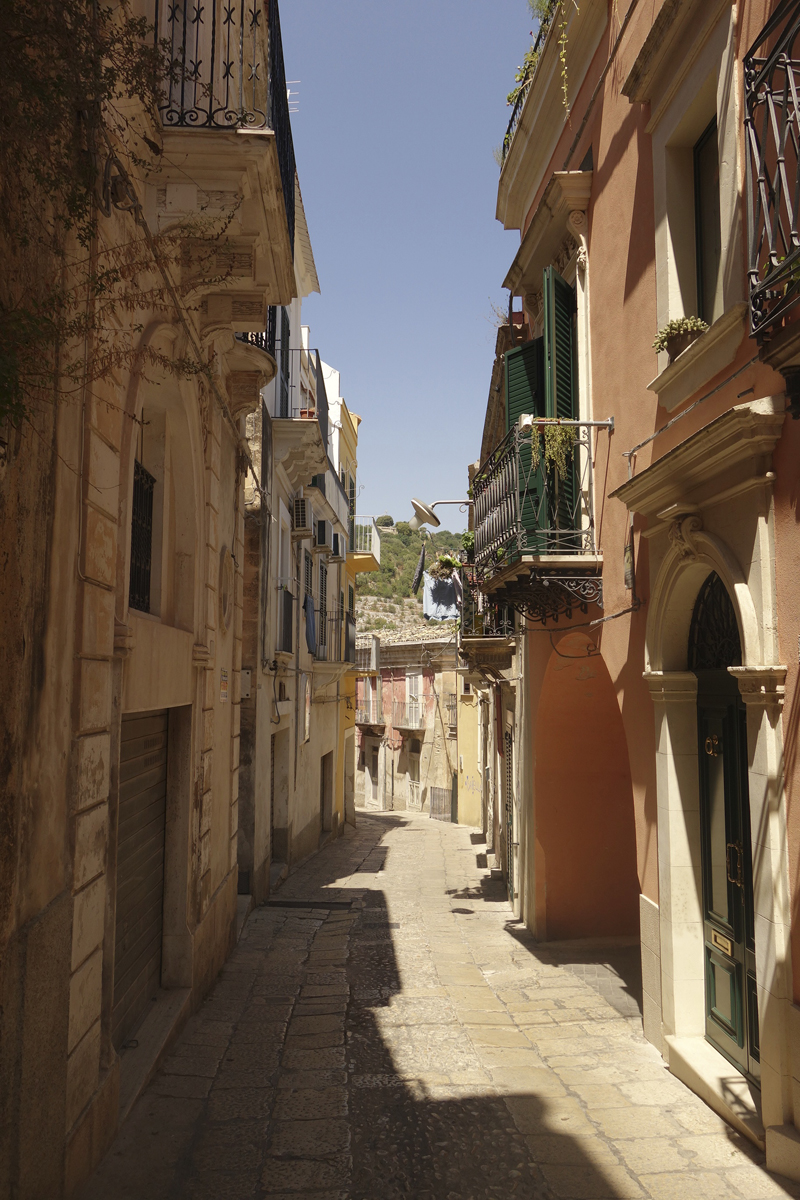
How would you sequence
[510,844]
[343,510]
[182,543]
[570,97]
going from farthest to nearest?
[343,510]
[510,844]
[570,97]
[182,543]

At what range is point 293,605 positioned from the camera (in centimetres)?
1509

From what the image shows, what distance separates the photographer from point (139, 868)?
5883mm

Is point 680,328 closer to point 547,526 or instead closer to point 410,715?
point 547,526

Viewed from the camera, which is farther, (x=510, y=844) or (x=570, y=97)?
(x=510, y=844)

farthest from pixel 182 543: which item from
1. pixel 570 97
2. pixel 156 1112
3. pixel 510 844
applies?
pixel 510 844

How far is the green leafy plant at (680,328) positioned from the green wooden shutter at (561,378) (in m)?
2.41

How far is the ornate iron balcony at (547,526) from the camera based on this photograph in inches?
311

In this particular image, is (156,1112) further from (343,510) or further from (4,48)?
(343,510)

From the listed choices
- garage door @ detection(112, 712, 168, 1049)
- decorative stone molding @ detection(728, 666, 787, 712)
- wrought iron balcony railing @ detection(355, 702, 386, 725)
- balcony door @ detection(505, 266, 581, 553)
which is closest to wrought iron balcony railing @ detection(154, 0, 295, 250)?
balcony door @ detection(505, 266, 581, 553)

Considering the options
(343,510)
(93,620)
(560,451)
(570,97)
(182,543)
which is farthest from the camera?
(343,510)

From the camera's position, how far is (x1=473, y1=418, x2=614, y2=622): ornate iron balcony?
25.9ft

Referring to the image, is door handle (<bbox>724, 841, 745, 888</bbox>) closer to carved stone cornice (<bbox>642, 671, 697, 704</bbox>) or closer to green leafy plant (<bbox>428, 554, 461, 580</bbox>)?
carved stone cornice (<bbox>642, 671, 697, 704</bbox>)

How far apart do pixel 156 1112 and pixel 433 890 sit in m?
8.80

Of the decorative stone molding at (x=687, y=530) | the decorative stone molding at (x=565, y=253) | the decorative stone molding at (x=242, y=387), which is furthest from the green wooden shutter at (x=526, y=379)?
the decorative stone molding at (x=687, y=530)
